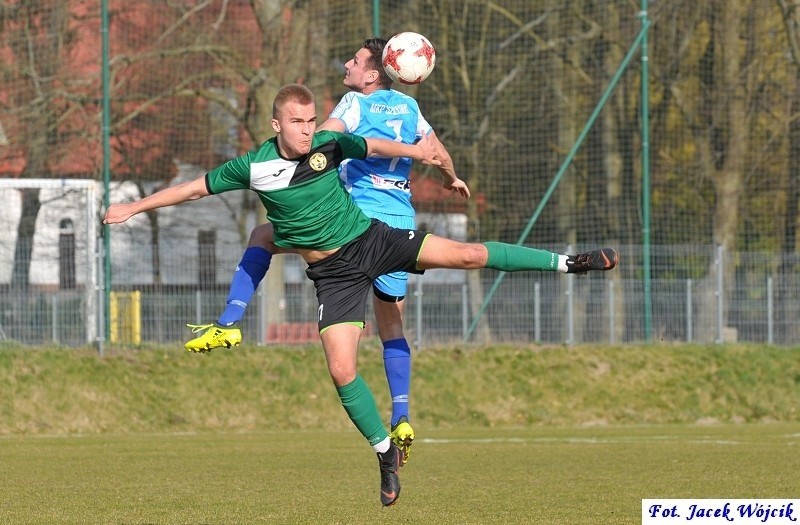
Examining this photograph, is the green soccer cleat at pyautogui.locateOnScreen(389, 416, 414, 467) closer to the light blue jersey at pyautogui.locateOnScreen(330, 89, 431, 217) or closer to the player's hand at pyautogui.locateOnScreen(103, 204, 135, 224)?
the light blue jersey at pyautogui.locateOnScreen(330, 89, 431, 217)

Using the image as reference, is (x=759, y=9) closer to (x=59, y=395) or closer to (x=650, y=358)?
(x=650, y=358)

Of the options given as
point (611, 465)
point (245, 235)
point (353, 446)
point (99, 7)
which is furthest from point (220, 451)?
point (99, 7)

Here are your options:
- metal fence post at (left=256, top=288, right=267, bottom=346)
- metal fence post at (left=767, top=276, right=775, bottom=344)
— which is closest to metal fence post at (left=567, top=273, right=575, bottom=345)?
metal fence post at (left=767, top=276, right=775, bottom=344)

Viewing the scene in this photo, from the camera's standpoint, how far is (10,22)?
20.8 meters

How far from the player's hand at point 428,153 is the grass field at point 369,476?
6.97 ft

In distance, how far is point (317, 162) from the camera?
7.49m

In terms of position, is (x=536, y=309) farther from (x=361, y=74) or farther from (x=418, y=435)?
(x=361, y=74)

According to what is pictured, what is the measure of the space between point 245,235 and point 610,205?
6130mm

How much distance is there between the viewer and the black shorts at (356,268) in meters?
7.64

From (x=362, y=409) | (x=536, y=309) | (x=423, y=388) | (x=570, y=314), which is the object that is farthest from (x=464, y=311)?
(x=362, y=409)

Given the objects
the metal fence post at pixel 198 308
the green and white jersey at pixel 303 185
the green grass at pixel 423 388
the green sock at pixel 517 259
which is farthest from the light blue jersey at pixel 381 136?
the metal fence post at pixel 198 308

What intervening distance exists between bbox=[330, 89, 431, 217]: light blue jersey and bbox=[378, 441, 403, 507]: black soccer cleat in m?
1.61

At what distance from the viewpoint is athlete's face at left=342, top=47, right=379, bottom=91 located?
339 inches

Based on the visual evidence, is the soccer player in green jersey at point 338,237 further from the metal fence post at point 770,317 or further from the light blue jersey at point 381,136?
the metal fence post at point 770,317
